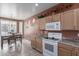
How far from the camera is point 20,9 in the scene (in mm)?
2660

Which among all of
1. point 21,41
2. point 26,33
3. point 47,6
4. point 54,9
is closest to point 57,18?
point 54,9

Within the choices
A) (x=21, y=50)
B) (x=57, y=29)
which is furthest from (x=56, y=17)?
(x=21, y=50)

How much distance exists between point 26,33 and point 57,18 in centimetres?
85

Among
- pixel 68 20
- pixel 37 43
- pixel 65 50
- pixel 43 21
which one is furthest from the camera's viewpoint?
pixel 37 43

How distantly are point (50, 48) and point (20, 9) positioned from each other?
1.16m

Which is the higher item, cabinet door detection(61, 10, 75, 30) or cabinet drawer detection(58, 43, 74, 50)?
cabinet door detection(61, 10, 75, 30)

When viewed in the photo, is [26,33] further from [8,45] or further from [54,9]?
[54,9]

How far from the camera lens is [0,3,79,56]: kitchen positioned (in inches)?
106

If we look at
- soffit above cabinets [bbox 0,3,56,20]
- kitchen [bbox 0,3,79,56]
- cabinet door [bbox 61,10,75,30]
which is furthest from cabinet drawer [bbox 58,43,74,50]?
soffit above cabinets [bbox 0,3,56,20]

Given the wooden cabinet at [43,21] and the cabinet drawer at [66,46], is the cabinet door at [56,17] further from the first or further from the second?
the cabinet drawer at [66,46]

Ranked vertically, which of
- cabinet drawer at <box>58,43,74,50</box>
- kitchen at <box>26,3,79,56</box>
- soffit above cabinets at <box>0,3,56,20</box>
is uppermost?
soffit above cabinets at <box>0,3,56,20</box>

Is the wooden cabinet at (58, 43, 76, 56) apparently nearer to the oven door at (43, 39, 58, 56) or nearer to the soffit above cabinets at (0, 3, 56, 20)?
the oven door at (43, 39, 58, 56)

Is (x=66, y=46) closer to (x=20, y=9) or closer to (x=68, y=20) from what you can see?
(x=68, y=20)

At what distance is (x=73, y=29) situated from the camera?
286cm
